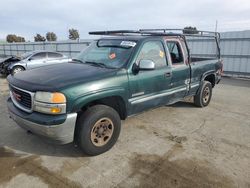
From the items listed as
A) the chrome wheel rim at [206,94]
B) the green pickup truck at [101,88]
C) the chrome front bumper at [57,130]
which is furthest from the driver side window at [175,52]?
the chrome front bumper at [57,130]

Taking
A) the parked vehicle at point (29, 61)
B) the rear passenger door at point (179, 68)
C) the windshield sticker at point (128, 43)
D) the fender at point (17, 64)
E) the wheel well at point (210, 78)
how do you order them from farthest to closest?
the parked vehicle at point (29, 61), the fender at point (17, 64), the wheel well at point (210, 78), the rear passenger door at point (179, 68), the windshield sticker at point (128, 43)

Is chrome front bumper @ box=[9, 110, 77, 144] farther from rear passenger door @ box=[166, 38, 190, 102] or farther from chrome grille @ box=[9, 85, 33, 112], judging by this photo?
rear passenger door @ box=[166, 38, 190, 102]

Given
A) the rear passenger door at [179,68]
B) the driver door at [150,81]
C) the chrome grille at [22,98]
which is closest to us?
the chrome grille at [22,98]

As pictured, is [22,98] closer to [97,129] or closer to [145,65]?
[97,129]

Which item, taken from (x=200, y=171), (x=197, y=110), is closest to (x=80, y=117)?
(x=200, y=171)

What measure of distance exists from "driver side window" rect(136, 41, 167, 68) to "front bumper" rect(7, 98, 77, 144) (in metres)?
1.68

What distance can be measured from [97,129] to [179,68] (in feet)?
7.69

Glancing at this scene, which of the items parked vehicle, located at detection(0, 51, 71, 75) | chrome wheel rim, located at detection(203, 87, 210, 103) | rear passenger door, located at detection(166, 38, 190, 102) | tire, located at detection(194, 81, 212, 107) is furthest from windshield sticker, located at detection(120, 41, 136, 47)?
parked vehicle, located at detection(0, 51, 71, 75)

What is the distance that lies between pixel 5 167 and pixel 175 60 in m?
3.70

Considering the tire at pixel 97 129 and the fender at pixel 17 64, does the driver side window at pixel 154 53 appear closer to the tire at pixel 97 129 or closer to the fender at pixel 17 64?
the tire at pixel 97 129

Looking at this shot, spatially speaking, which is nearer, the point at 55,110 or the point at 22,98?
the point at 55,110

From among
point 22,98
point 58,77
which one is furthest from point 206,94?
point 22,98

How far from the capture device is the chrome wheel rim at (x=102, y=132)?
361 cm

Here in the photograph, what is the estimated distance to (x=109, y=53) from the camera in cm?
435
